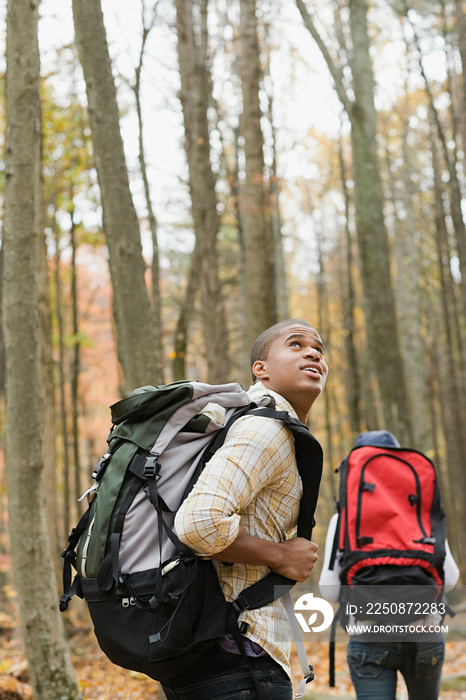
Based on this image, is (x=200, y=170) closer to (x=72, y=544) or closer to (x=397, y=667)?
(x=397, y=667)

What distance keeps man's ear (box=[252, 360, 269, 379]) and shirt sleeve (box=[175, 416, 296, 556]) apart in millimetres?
397

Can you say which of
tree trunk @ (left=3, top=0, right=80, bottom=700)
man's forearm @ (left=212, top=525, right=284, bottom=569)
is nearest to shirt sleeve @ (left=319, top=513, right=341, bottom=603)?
man's forearm @ (left=212, top=525, right=284, bottom=569)

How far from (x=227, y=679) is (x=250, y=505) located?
49 centimetres

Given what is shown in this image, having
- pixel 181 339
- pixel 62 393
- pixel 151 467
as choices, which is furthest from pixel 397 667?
pixel 62 393

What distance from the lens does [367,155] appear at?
8945mm

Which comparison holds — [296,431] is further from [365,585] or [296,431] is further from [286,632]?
[365,585]

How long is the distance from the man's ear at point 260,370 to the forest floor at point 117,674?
3.09 metres

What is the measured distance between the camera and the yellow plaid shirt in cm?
188

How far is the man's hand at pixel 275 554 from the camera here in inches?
77.7

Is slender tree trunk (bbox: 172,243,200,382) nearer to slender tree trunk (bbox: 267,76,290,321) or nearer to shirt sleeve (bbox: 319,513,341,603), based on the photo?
shirt sleeve (bbox: 319,513,341,603)

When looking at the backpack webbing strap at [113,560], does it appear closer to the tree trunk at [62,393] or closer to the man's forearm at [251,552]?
the man's forearm at [251,552]

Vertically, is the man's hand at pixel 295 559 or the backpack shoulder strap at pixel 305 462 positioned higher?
the backpack shoulder strap at pixel 305 462

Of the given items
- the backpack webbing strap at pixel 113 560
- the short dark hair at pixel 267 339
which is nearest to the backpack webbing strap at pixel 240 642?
the backpack webbing strap at pixel 113 560

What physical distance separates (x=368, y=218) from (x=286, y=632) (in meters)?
7.30
